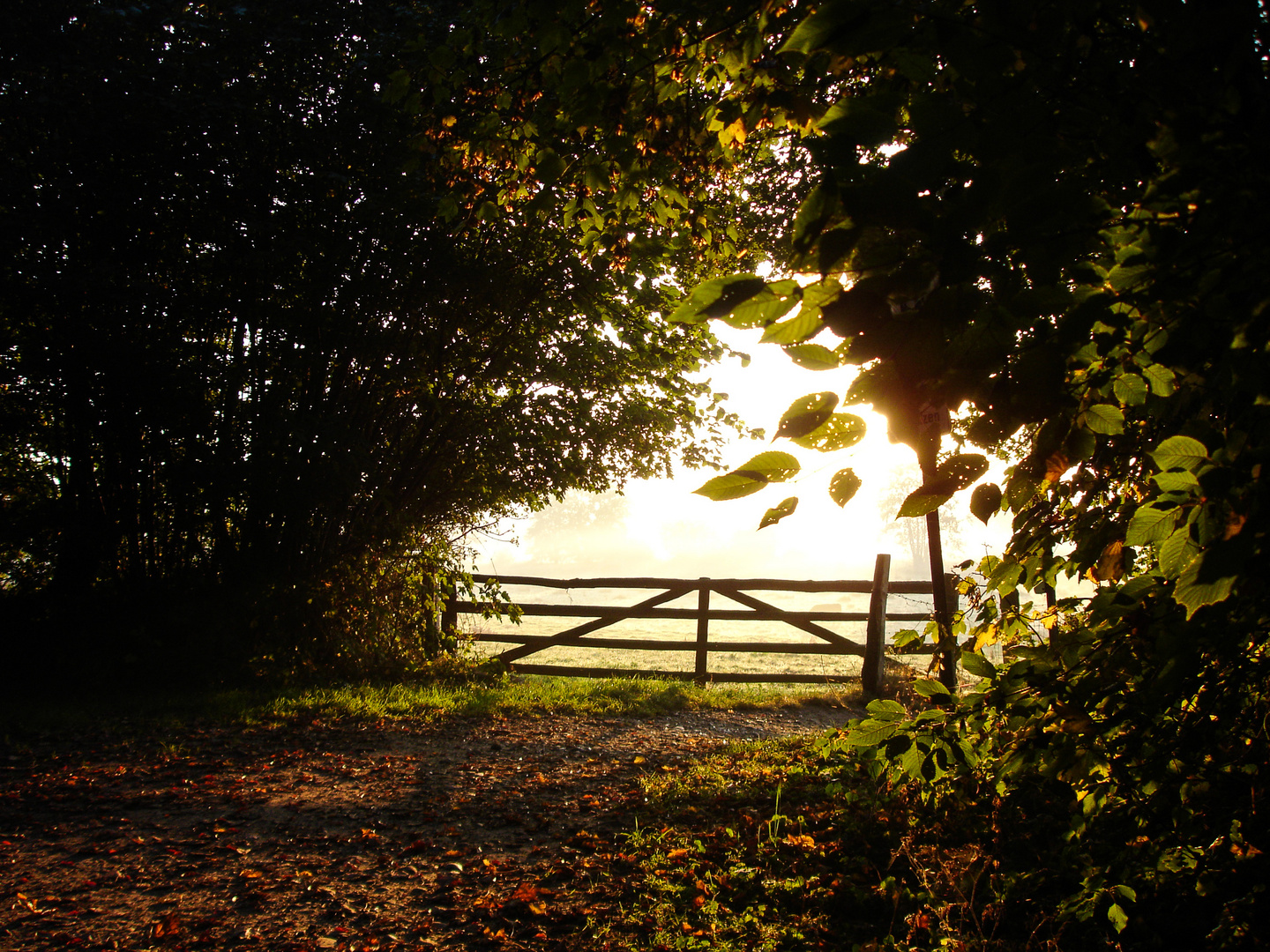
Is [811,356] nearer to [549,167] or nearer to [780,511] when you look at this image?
[780,511]

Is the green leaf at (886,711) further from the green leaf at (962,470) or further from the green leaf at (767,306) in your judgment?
the green leaf at (767,306)

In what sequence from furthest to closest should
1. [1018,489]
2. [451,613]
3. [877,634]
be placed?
1. [451,613]
2. [877,634]
3. [1018,489]

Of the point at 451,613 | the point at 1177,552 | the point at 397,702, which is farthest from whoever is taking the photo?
the point at 451,613

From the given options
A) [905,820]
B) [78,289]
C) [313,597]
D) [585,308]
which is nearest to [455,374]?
[585,308]

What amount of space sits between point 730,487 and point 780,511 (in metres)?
0.09

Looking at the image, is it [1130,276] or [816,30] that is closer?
[816,30]

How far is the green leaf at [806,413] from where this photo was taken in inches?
34.7

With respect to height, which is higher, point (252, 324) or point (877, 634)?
point (252, 324)

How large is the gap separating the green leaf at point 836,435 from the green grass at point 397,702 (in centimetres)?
653

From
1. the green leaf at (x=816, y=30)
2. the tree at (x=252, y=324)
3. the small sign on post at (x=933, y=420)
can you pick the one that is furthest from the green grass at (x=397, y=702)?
the green leaf at (x=816, y=30)

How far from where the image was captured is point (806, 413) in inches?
34.9

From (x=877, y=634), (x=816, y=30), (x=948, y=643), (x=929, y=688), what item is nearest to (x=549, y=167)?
(x=816, y=30)

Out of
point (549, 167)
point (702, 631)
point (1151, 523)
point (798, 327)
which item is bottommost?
point (702, 631)

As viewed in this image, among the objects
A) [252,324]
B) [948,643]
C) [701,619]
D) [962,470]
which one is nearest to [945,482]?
[962,470]
